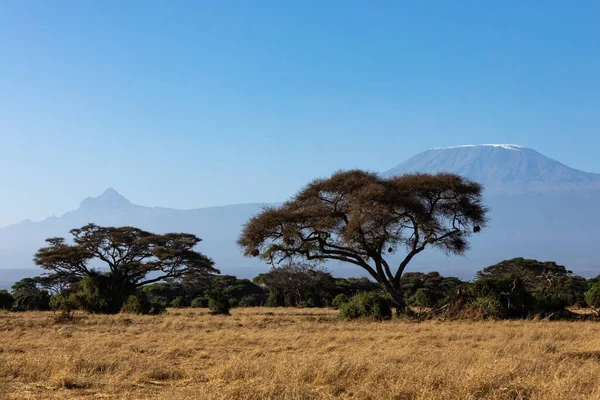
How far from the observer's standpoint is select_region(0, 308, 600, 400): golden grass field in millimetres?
7781

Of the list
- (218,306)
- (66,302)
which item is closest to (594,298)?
(218,306)

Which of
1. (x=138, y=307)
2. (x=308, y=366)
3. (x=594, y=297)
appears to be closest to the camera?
(x=308, y=366)

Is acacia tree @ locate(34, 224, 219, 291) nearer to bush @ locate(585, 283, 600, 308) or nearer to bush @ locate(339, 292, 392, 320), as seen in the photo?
bush @ locate(339, 292, 392, 320)

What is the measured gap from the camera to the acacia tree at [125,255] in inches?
1508

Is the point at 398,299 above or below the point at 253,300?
above

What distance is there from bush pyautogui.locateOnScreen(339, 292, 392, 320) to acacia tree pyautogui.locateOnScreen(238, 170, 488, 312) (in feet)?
9.96

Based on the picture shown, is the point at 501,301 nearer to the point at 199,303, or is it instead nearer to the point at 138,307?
the point at 138,307

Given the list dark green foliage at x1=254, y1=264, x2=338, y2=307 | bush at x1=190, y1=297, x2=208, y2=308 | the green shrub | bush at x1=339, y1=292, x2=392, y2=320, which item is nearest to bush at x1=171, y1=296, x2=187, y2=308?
bush at x1=190, y1=297, x2=208, y2=308

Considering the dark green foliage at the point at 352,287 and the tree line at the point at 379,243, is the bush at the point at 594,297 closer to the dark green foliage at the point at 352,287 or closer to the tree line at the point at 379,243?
the tree line at the point at 379,243

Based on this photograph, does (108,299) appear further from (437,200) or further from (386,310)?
(437,200)

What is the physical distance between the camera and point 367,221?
83.4 feet

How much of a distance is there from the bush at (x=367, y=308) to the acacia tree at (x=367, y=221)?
3036mm

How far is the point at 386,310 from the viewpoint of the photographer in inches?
887

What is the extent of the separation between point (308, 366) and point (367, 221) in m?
16.7
